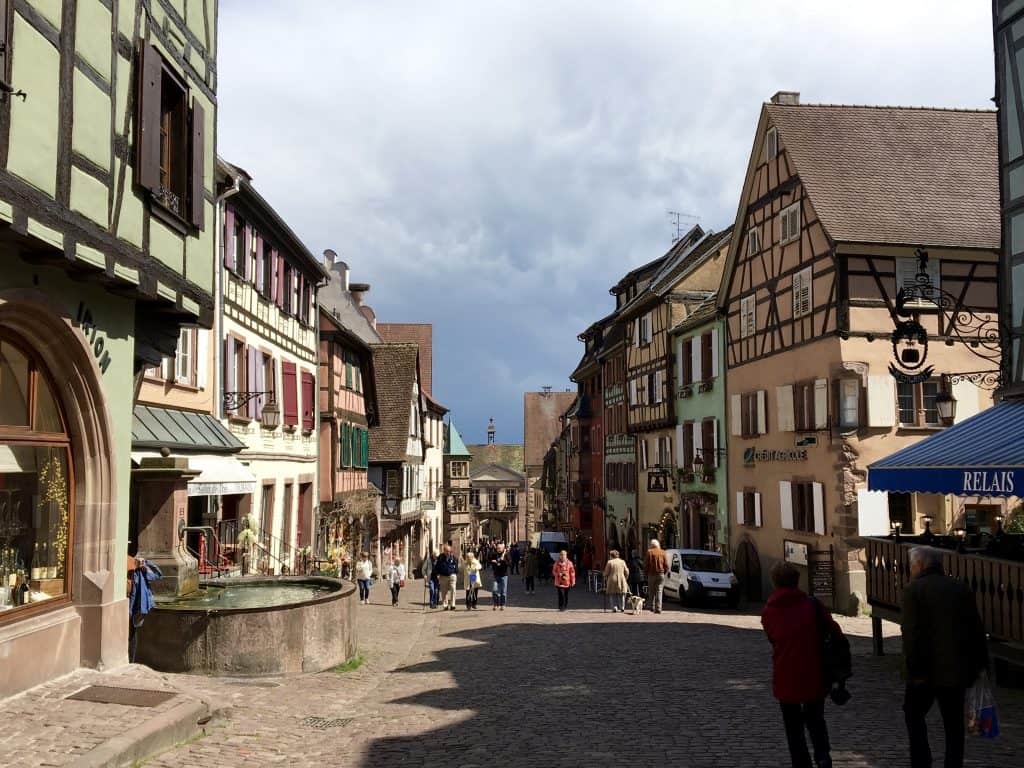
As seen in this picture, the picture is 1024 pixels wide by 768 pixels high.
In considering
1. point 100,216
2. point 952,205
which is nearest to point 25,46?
point 100,216

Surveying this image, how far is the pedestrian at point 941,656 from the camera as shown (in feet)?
22.6

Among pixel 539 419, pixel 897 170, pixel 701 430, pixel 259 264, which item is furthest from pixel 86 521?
pixel 539 419

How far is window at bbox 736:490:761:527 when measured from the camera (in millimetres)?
28938

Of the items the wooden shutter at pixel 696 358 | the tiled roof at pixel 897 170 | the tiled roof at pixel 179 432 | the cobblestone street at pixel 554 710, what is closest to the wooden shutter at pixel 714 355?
the wooden shutter at pixel 696 358

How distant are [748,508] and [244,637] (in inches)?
778

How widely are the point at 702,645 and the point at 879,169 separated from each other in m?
15.2

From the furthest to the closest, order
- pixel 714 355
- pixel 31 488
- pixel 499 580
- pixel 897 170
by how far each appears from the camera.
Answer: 1. pixel 714 355
2. pixel 897 170
3. pixel 499 580
4. pixel 31 488

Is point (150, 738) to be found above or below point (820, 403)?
below

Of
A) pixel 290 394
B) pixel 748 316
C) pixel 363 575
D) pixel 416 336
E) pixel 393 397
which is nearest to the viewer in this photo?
pixel 363 575

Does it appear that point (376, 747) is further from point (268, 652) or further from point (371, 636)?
point (371, 636)

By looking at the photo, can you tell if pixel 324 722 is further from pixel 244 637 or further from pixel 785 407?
pixel 785 407

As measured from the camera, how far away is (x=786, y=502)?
26750 mm

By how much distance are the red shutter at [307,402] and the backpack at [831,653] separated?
21.3 metres

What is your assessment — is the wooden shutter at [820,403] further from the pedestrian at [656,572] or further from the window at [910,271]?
the pedestrian at [656,572]
